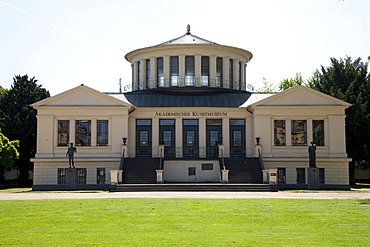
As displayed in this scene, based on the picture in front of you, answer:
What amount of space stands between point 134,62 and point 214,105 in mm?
9785

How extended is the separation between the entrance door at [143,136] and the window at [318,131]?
1260 cm

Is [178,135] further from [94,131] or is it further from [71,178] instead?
[71,178]

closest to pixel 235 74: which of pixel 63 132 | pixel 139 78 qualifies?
pixel 139 78

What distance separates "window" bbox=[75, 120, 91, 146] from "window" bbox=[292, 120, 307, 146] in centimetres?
1557

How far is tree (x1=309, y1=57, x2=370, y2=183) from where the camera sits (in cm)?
5072

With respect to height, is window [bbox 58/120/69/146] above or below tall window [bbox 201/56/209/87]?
below

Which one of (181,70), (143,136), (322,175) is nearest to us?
(322,175)

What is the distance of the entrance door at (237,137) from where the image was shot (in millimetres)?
45062

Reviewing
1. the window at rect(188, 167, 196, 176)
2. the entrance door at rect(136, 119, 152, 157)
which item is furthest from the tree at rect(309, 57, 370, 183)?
the entrance door at rect(136, 119, 152, 157)

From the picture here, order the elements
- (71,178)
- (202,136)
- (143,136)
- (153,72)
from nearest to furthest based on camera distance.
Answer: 1. (71,178)
2. (202,136)
3. (143,136)
4. (153,72)

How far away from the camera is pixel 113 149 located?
4347 cm

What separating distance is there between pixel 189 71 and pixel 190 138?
6891mm

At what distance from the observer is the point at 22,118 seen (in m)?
55.0

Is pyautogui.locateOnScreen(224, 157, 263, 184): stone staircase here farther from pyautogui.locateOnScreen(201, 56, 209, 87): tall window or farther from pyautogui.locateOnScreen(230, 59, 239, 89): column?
pyautogui.locateOnScreen(230, 59, 239, 89): column
